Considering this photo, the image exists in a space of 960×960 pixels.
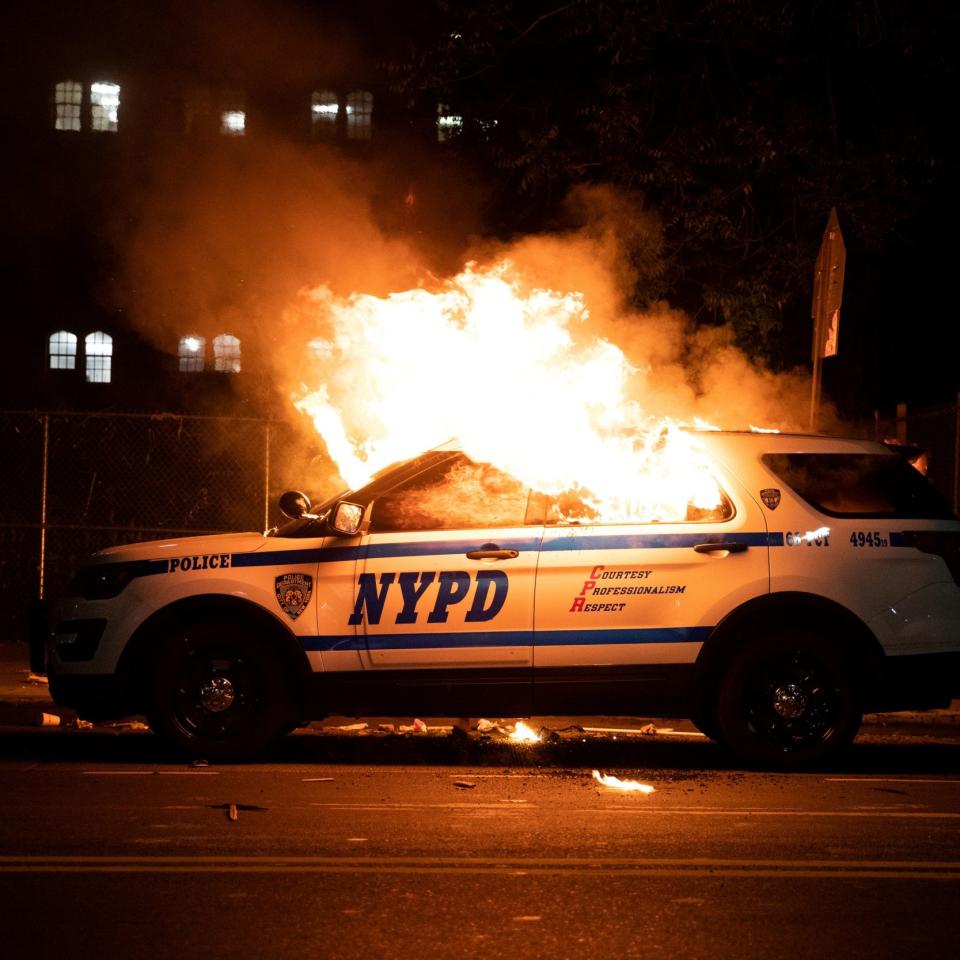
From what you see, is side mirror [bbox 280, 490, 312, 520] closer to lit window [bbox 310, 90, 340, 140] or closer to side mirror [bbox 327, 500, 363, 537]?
side mirror [bbox 327, 500, 363, 537]

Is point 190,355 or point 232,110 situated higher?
point 232,110

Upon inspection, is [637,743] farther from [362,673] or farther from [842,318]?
[842,318]

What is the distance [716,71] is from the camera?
14.3 metres

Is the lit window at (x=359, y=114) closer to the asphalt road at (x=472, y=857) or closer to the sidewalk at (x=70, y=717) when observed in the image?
the sidewalk at (x=70, y=717)

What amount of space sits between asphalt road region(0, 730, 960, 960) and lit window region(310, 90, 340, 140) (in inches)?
810

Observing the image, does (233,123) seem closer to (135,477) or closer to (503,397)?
(135,477)

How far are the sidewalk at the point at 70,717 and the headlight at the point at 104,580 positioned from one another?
80.3 inches

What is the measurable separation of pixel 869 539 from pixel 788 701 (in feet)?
3.20

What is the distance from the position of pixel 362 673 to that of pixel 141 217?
63.7ft

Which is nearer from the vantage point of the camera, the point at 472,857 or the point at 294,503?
the point at 472,857

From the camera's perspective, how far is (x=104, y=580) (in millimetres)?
7949

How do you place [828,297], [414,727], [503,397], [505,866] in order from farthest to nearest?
[828,297]
[414,727]
[503,397]
[505,866]

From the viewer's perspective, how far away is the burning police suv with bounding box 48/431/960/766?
764 centimetres

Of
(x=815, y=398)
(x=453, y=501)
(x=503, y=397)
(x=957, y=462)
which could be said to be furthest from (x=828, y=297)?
(x=453, y=501)
